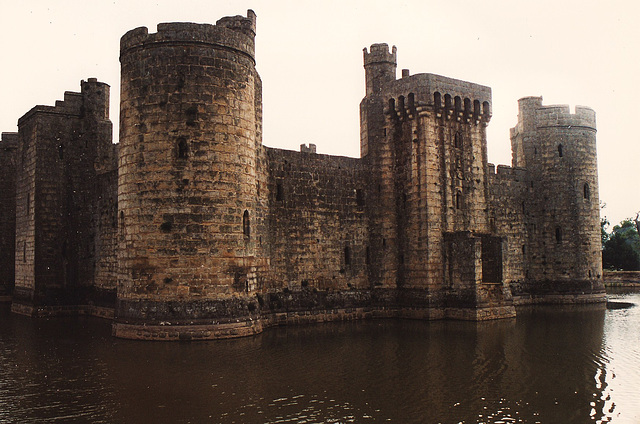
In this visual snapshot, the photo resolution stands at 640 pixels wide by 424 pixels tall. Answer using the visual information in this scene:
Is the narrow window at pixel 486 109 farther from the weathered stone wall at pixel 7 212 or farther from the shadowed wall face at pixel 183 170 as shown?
the weathered stone wall at pixel 7 212

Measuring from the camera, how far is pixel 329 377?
44.0 ft

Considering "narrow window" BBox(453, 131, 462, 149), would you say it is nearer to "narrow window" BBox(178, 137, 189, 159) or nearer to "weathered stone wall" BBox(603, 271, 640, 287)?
"narrow window" BBox(178, 137, 189, 159)

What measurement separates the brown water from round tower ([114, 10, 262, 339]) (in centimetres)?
110

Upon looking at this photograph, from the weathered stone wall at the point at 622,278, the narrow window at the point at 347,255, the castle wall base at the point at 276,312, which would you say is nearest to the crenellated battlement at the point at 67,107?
the castle wall base at the point at 276,312

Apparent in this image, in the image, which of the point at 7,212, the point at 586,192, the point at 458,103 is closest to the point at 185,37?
the point at 458,103

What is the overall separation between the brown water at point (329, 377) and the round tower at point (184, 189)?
1097mm

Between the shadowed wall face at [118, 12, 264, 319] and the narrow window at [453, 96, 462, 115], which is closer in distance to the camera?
the shadowed wall face at [118, 12, 264, 319]

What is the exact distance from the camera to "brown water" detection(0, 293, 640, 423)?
1060 centimetres

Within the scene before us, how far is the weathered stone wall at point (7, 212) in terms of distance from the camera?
32.0 m

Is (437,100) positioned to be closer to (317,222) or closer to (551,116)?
(317,222)

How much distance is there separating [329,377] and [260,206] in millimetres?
9580

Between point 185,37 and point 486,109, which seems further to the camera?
point 486,109

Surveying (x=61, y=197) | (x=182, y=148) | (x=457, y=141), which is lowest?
(x=61, y=197)

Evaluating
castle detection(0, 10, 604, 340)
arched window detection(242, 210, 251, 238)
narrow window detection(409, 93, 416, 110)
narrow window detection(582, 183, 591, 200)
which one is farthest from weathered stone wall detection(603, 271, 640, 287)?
arched window detection(242, 210, 251, 238)
